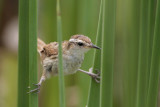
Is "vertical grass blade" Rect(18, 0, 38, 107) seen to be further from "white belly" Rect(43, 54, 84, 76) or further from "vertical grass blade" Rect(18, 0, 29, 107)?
"white belly" Rect(43, 54, 84, 76)

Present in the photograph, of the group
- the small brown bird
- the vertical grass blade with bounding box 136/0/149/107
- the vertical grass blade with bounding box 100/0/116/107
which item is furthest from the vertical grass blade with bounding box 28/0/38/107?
the small brown bird

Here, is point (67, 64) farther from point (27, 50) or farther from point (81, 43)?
point (27, 50)

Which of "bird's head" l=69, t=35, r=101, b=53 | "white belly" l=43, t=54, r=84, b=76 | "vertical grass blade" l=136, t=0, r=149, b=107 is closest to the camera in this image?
"vertical grass blade" l=136, t=0, r=149, b=107

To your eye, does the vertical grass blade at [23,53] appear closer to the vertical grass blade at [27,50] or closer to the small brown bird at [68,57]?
the vertical grass blade at [27,50]

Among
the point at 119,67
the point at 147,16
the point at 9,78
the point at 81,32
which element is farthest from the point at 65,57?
the point at 147,16

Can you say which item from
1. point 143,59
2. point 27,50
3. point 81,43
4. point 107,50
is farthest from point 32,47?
point 81,43

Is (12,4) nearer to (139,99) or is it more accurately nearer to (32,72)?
(32,72)
